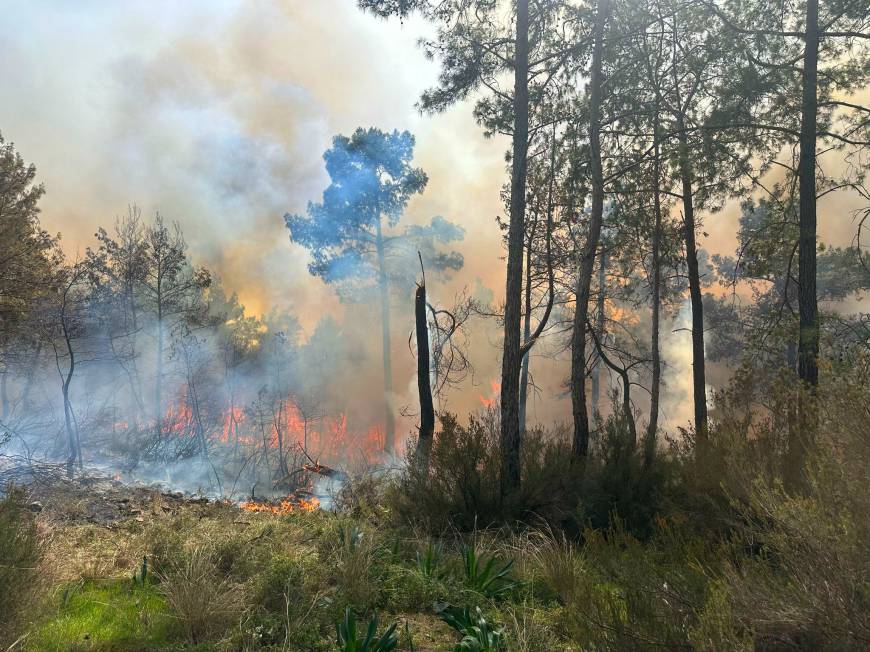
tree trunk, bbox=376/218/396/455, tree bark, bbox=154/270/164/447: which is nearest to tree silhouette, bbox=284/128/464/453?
tree trunk, bbox=376/218/396/455

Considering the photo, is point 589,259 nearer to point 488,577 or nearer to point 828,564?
point 488,577

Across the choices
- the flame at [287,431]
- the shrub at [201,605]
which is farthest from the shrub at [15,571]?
the flame at [287,431]

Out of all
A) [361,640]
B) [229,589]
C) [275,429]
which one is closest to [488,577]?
[361,640]

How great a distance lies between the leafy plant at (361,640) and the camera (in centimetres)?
389

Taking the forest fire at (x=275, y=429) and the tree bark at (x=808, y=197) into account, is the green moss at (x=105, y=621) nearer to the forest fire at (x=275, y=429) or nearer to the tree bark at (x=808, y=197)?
the tree bark at (x=808, y=197)

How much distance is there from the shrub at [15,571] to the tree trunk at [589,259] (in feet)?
29.7

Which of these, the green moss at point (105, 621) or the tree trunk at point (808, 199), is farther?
the tree trunk at point (808, 199)

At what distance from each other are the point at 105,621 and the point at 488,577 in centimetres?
329

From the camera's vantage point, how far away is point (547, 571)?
17.7 ft

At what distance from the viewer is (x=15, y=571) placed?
3.93 metres

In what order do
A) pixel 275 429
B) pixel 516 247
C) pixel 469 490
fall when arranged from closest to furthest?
1. pixel 469 490
2. pixel 516 247
3. pixel 275 429

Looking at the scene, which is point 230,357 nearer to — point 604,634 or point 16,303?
point 16,303

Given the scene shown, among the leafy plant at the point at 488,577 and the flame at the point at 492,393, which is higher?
the flame at the point at 492,393

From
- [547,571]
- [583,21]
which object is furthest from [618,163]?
[547,571]
